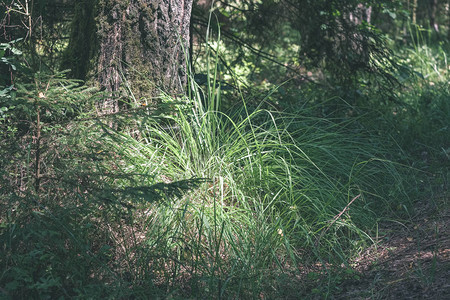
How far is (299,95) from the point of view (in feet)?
17.2

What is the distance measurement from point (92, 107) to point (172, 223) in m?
1.09

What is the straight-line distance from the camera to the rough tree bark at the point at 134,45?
349cm

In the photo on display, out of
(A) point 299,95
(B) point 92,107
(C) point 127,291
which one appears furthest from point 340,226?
(A) point 299,95

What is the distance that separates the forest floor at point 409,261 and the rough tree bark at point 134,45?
1.93 meters

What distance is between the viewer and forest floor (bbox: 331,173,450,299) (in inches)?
95.1

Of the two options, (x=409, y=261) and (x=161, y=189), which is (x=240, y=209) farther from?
(x=409, y=261)

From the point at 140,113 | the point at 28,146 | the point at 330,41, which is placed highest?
the point at 330,41

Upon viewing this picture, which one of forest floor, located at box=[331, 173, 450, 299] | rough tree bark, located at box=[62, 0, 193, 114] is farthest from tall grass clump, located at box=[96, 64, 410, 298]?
rough tree bark, located at box=[62, 0, 193, 114]

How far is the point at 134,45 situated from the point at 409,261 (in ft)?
8.24

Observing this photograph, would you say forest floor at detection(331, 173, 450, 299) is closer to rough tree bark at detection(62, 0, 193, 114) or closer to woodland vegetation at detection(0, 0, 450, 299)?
woodland vegetation at detection(0, 0, 450, 299)

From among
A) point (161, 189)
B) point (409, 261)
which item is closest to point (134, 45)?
point (161, 189)

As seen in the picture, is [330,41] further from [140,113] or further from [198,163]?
[140,113]

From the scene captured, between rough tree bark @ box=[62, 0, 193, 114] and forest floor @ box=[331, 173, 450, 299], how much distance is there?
1.93 m

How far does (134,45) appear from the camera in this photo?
3537 millimetres
